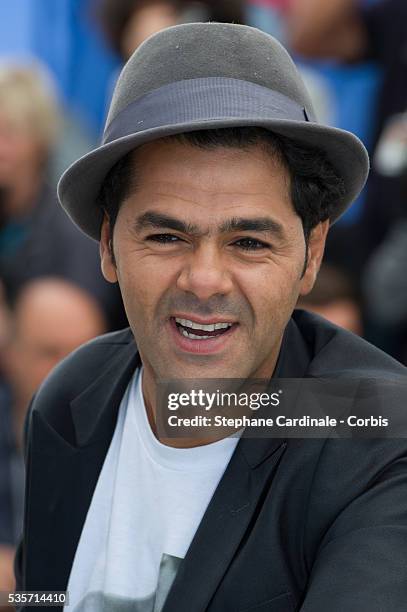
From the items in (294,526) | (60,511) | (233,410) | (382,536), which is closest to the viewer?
(382,536)

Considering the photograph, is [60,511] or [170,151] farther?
[60,511]

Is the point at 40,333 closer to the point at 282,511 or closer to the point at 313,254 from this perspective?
the point at 313,254

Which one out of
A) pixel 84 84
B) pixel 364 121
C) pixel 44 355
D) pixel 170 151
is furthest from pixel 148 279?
pixel 84 84

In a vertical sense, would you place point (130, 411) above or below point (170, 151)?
below

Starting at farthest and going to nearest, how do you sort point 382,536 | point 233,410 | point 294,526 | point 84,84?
point 84,84, point 233,410, point 294,526, point 382,536

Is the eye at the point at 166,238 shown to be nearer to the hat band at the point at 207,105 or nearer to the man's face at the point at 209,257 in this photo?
the man's face at the point at 209,257

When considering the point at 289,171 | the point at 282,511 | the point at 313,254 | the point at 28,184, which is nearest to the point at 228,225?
the point at 289,171

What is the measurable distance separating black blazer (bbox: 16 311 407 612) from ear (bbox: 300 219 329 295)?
0.12 m

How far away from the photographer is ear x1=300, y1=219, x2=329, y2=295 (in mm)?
2205

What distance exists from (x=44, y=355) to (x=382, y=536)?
7.61 feet

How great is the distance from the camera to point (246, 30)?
2.08m

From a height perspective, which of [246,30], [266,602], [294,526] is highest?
[246,30]

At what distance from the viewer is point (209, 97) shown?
6.42ft

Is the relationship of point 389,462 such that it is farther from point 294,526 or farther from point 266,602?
point 266,602
